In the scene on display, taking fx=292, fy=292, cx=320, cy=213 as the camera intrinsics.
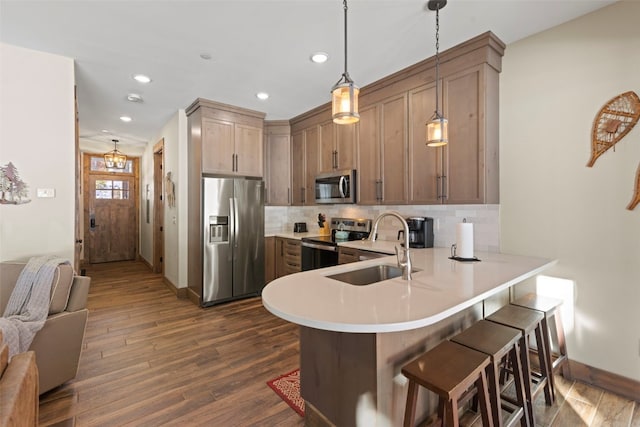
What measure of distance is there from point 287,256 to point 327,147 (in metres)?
1.69

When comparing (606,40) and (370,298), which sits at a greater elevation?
(606,40)

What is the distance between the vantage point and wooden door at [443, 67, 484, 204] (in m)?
2.53

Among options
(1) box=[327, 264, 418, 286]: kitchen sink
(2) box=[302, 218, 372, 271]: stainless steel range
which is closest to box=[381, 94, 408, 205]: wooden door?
(2) box=[302, 218, 372, 271]: stainless steel range

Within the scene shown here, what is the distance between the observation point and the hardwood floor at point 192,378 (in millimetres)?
1860

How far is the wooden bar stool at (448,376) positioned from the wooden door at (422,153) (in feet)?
5.43

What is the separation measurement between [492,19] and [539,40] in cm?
51

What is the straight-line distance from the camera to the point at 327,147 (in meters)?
4.07

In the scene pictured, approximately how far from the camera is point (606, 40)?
209 centimetres

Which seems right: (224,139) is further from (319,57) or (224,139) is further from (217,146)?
(319,57)

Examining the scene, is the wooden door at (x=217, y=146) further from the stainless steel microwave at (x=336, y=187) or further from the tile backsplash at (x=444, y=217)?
the tile backsplash at (x=444, y=217)

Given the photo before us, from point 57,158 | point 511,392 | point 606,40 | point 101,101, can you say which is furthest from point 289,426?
point 101,101

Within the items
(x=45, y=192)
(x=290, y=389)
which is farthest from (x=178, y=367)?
(x=45, y=192)

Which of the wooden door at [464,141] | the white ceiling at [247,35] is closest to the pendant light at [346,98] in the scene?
the white ceiling at [247,35]

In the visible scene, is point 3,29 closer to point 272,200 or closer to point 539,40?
point 272,200
